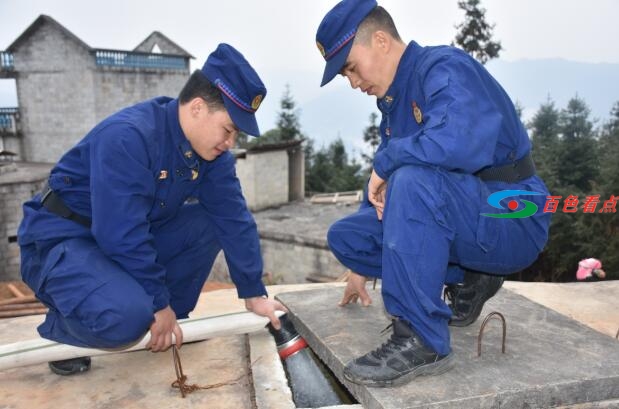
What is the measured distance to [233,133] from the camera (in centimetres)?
265

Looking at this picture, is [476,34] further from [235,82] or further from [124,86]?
[235,82]

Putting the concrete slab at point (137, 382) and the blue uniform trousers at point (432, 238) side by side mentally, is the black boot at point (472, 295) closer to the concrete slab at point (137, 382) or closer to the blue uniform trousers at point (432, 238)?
the blue uniform trousers at point (432, 238)

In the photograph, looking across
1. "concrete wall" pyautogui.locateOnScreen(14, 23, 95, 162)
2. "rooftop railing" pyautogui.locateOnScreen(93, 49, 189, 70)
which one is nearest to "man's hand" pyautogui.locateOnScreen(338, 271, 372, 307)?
"concrete wall" pyautogui.locateOnScreen(14, 23, 95, 162)

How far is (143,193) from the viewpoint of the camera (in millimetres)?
2420

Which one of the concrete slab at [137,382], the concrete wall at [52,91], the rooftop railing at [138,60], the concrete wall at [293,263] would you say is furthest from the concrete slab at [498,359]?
the concrete wall at [52,91]

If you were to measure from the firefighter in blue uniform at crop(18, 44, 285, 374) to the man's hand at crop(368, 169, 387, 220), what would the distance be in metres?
0.66

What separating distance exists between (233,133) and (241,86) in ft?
0.81

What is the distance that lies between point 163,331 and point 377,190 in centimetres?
115

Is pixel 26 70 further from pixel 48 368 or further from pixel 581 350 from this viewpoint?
pixel 581 350

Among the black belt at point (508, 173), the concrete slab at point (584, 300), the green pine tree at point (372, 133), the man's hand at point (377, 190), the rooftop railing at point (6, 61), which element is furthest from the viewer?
the green pine tree at point (372, 133)

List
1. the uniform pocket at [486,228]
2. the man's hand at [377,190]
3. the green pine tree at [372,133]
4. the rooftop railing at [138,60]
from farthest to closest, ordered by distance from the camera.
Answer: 1. the green pine tree at [372,133]
2. the rooftop railing at [138,60]
3. the man's hand at [377,190]
4. the uniform pocket at [486,228]

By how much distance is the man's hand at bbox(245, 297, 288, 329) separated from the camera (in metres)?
2.81

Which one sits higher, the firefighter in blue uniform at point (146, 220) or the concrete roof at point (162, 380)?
the firefighter in blue uniform at point (146, 220)

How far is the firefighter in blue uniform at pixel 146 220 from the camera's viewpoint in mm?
2326
